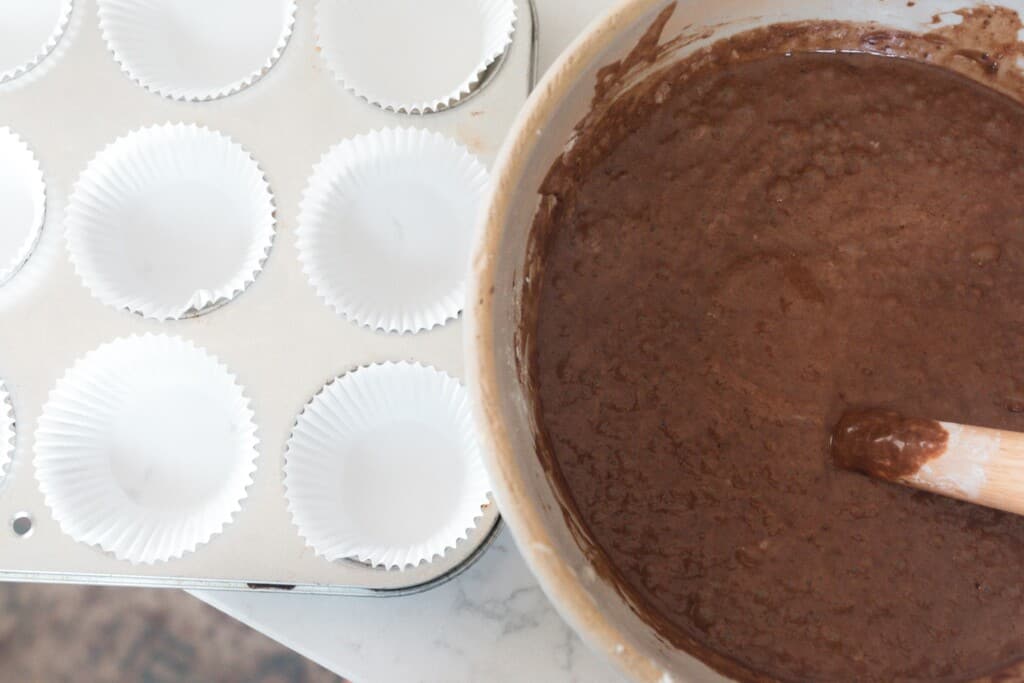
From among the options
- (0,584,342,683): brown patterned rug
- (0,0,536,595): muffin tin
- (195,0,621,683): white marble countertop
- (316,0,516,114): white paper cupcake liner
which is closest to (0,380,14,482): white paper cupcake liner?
(0,0,536,595): muffin tin

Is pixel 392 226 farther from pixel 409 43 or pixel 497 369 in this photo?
pixel 497 369

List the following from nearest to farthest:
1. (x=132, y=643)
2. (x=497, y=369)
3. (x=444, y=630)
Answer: (x=497, y=369)
(x=444, y=630)
(x=132, y=643)

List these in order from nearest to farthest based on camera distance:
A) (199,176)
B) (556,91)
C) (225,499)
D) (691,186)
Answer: (556,91) < (691,186) < (225,499) < (199,176)

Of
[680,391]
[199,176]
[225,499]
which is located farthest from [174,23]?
[680,391]

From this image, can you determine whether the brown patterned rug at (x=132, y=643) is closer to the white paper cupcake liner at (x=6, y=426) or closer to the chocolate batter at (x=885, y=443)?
the white paper cupcake liner at (x=6, y=426)

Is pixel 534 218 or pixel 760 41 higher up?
pixel 760 41

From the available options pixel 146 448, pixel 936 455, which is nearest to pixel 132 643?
pixel 146 448

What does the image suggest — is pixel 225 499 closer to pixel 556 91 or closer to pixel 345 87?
pixel 345 87

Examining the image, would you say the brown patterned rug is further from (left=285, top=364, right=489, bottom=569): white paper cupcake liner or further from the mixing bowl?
the mixing bowl
